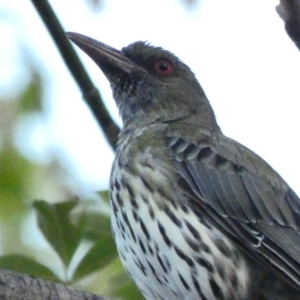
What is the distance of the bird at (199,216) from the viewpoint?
13.1 feet

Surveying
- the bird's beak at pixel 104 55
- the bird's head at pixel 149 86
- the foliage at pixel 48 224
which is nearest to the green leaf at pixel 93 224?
the foliage at pixel 48 224

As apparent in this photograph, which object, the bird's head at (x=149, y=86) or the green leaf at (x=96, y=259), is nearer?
the green leaf at (x=96, y=259)

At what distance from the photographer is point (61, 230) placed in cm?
332

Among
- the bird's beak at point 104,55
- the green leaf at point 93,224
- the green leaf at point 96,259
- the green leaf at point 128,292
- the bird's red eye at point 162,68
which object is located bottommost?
the green leaf at point 128,292

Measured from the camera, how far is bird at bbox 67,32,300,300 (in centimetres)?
400

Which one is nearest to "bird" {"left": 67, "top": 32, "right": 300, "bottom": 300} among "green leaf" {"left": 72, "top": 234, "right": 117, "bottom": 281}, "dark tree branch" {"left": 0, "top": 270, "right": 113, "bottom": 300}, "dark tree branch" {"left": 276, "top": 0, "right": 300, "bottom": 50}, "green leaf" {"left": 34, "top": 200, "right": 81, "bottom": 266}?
"green leaf" {"left": 72, "top": 234, "right": 117, "bottom": 281}

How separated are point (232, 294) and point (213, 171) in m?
0.88

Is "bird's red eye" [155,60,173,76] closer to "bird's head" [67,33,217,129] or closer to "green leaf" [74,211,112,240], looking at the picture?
"bird's head" [67,33,217,129]

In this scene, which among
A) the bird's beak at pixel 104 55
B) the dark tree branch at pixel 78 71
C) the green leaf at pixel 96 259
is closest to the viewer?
the green leaf at pixel 96 259

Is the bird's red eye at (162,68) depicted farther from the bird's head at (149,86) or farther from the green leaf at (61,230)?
the green leaf at (61,230)

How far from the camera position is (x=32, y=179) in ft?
17.4

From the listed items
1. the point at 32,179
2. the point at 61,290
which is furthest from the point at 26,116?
the point at 61,290

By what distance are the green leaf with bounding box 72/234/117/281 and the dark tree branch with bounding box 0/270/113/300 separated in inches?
10.2

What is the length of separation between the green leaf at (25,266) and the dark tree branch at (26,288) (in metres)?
0.16
